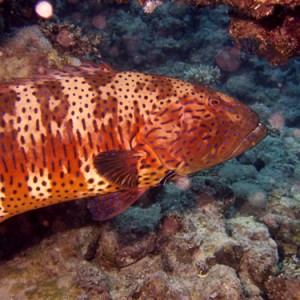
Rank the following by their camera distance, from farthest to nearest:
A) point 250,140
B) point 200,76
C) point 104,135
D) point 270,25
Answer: point 200,76
point 270,25
point 250,140
point 104,135

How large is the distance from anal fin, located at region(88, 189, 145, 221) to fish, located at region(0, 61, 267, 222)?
0.01 metres

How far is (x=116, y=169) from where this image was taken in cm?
337

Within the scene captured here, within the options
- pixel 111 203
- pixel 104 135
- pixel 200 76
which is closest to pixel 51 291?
pixel 111 203

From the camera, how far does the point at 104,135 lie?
3.51 metres

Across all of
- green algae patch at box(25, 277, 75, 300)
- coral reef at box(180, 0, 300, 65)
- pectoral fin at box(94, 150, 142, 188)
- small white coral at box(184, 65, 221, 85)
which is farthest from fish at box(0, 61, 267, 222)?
small white coral at box(184, 65, 221, 85)

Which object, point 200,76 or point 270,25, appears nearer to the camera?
point 270,25

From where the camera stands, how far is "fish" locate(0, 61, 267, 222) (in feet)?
11.2

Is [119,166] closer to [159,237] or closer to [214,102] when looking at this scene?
[214,102]

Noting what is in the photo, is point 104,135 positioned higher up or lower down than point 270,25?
lower down

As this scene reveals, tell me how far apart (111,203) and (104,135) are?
2.54 feet

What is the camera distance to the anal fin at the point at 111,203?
3.64 m

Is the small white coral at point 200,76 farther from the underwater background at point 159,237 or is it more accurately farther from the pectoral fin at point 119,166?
the pectoral fin at point 119,166

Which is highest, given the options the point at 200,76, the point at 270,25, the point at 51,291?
the point at 270,25

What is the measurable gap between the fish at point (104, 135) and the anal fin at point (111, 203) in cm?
1
